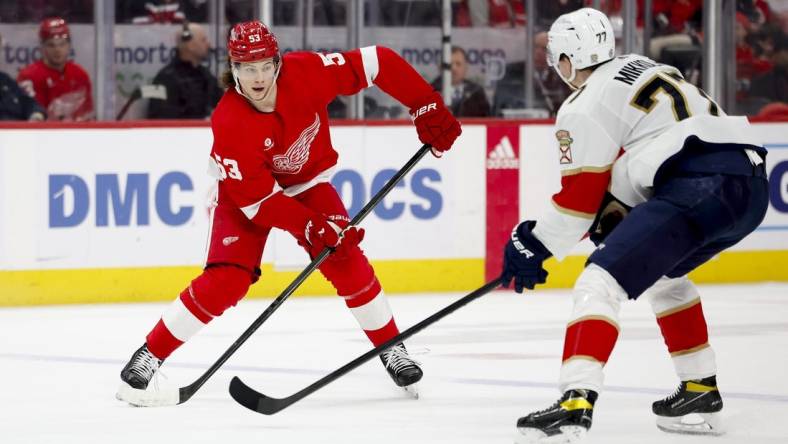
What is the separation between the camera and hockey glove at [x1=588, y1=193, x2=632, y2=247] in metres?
3.54

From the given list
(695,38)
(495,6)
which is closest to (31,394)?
(495,6)

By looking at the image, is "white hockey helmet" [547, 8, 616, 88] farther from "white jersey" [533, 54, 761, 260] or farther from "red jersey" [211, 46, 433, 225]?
"red jersey" [211, 46, 433, 225]

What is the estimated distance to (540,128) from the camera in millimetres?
6977

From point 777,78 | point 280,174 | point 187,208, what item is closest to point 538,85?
point 777,78

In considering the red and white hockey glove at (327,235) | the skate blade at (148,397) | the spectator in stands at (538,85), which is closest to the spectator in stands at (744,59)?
the spectator in stands at (538,85)

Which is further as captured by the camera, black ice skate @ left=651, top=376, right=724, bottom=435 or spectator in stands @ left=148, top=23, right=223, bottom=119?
spectator in stands @ left=148, top=23, right=223, bottom=119

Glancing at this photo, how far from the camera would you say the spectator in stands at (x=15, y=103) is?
652cm

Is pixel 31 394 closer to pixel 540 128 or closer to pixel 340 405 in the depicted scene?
pixel 340 405

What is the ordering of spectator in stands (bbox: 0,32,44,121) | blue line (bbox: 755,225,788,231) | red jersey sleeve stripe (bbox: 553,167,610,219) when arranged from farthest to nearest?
blue line (bbox: 755,225,788,231) → spectator in stands (bbox: 0,32,44,121) → red jersey sleeve stripe (bbox: 553,167,610,219)

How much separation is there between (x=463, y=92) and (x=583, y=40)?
3.81m

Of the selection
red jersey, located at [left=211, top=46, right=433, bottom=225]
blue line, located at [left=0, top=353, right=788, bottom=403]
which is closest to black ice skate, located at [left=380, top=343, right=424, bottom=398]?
blue line, located at [left=0, top=353, right=788, bottom=403]

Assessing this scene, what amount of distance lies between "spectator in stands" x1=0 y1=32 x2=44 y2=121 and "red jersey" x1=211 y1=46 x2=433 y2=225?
2.49 metres

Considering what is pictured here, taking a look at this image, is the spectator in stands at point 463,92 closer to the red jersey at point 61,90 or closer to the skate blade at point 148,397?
the red jersey at point 61,90

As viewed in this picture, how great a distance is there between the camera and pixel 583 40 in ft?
11.5
